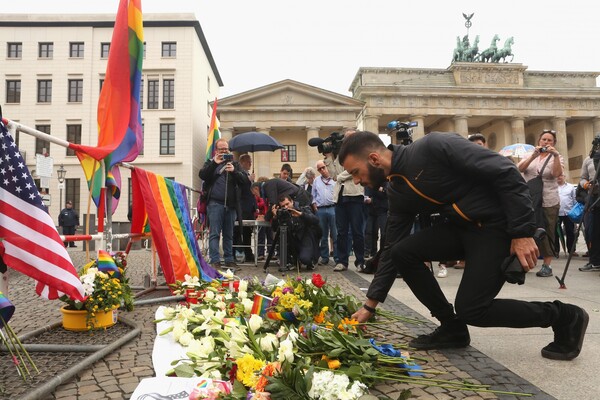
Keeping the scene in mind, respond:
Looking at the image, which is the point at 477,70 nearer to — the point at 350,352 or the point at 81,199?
the point at 81,199

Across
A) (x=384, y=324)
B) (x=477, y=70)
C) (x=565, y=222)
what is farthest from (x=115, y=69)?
(x=477, y=70)

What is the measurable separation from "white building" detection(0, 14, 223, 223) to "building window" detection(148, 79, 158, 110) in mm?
80

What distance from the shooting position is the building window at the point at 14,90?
3750cm

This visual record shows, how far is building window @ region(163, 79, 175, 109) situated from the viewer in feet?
126

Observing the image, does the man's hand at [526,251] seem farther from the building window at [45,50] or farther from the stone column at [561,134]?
the stone column at [561,134]

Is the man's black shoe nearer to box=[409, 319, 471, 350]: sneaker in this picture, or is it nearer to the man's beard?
box=[409, 319, 471, 350]: sneaker

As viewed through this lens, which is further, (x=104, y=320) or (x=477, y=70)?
(x=477, y=70)

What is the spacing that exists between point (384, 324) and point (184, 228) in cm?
322

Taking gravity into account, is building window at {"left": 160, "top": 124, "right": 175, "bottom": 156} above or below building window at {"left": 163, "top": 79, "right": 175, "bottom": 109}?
below

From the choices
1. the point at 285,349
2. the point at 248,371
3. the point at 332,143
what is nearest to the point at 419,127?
the point at 332,143

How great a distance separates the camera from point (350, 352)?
2373 millimetres

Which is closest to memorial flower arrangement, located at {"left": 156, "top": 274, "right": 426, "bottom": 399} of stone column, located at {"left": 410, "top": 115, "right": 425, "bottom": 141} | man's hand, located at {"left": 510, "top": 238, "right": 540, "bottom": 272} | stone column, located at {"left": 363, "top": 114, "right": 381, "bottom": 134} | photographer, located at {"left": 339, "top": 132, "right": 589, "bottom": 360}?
photographer, located at {"left": 339, "top": 132, "right": 589, "bottom": 360}

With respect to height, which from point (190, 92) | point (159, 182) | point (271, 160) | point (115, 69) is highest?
point (190, 92)

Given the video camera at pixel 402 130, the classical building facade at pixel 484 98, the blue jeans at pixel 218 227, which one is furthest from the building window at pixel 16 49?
the video camera at pixel 402 130
